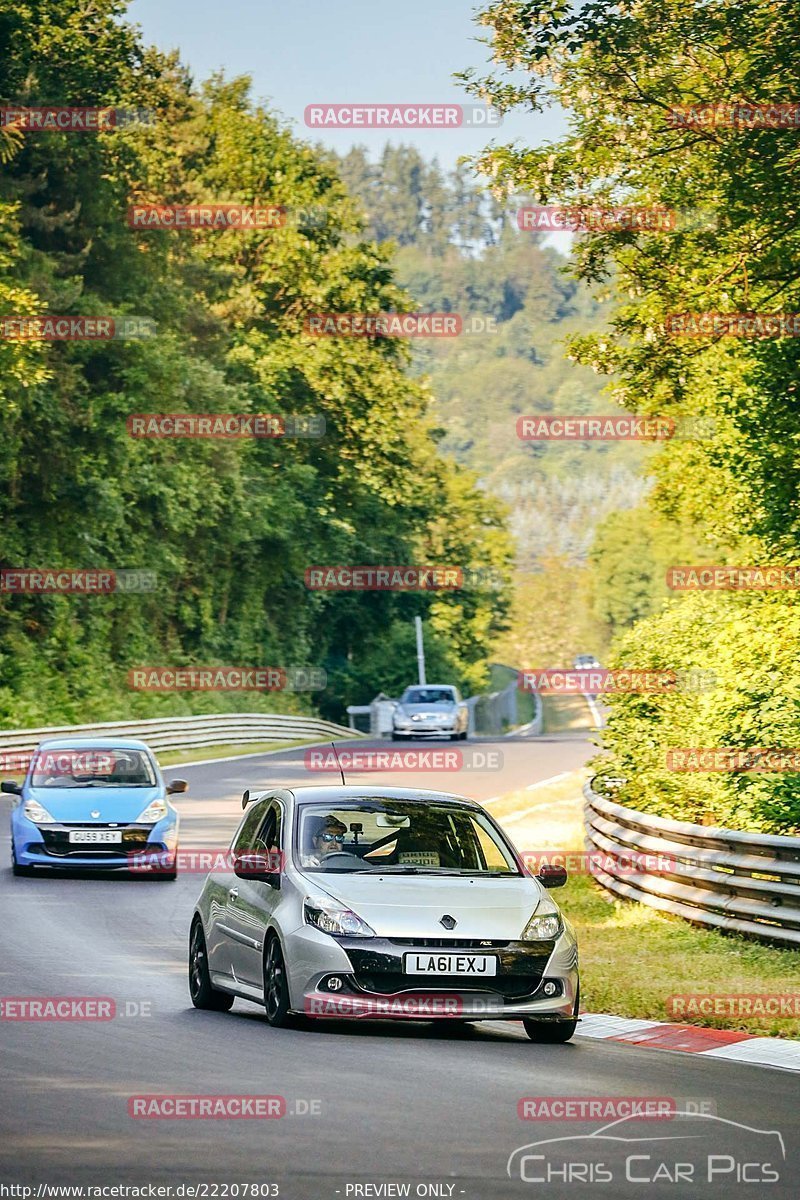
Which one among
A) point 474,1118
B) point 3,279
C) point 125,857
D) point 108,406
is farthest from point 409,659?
point 474,1118

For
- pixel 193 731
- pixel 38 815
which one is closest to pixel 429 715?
pixel 193 731

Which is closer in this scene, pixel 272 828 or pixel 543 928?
pixel 543 928

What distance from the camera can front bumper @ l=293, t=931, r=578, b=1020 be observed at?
10898 millimetres

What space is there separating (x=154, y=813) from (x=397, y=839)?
10.00 metres

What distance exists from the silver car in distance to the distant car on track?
139 feet

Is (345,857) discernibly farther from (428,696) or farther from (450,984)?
(428,696)

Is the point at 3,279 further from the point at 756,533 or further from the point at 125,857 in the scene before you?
the point at 125,857

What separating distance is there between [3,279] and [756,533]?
2097 cm

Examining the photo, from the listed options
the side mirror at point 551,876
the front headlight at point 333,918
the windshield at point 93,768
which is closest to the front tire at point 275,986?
the front headlight at point 333,918

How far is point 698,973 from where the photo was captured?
1424 cm

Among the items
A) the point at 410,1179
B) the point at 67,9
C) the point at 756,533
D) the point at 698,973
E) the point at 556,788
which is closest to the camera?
the point at 410,1179

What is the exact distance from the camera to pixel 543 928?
1130cm

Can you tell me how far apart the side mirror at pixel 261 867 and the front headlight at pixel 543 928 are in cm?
152

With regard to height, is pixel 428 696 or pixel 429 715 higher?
pixel 428 696
